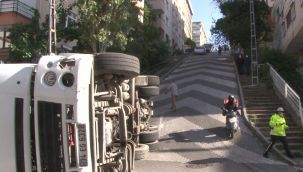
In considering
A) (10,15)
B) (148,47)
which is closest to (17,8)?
(10,15)

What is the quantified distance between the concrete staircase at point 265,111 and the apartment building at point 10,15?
1192cm

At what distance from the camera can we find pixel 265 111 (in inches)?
715

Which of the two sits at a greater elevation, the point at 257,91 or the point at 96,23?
the point at 96,23

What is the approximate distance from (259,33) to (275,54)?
500 inches

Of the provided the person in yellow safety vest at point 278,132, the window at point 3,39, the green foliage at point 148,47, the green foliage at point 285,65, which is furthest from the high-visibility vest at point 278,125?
the green foliage at point 148,47

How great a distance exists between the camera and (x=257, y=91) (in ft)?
71.8

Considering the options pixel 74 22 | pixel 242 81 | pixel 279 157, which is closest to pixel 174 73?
pixel 242 81

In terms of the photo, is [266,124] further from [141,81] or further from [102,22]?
[102,22]

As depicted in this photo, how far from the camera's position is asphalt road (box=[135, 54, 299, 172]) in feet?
39.6

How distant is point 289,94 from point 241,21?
21085 millimetres

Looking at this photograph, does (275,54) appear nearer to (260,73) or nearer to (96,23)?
(260,73)

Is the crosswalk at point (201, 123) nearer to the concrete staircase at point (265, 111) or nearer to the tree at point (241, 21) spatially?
the concrete staircase at point (265, 111)

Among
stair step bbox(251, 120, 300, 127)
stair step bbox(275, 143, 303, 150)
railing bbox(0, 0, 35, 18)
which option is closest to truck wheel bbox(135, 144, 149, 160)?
stair step bbox(275, 143, 303, 150)

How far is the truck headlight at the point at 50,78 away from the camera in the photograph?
6.03 metres
